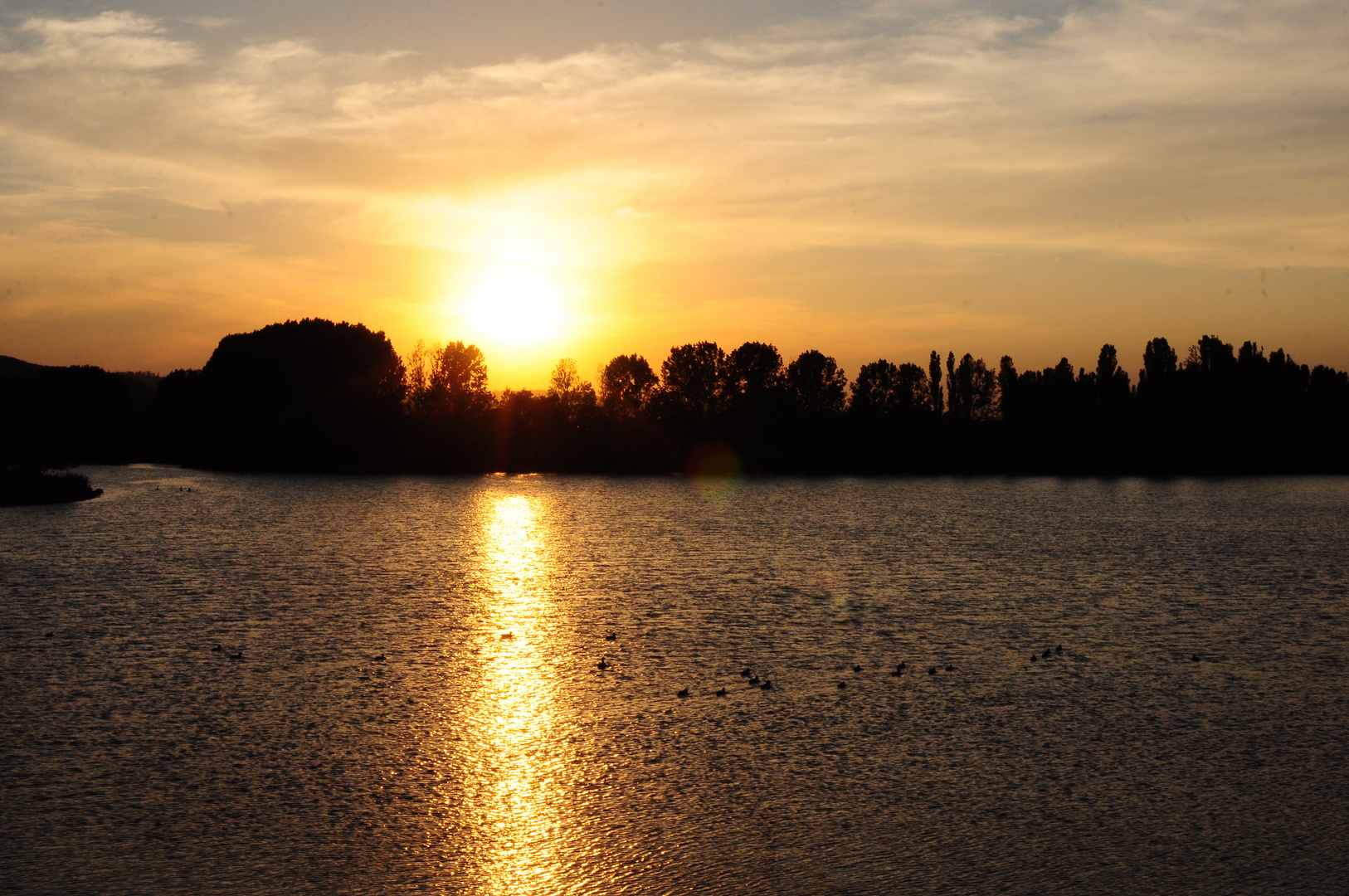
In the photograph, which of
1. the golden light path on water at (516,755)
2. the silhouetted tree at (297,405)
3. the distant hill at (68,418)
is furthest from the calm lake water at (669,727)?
the silhouetted tree at (297,405)

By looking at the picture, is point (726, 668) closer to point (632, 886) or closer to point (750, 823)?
point (750, 823)

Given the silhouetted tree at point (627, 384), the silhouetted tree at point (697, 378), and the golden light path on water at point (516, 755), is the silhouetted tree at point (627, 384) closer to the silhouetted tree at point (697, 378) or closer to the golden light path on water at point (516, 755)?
the silhouetted tree at point (697, 378)

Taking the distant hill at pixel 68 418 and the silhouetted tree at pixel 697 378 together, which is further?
the silhouetted tree at pixel 697 378

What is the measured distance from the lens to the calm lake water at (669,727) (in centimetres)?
1283

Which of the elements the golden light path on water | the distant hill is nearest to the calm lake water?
the golden light path on water

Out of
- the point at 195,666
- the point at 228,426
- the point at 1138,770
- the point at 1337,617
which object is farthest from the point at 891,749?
the point at 228,426

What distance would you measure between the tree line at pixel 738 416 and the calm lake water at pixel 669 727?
4085 inches

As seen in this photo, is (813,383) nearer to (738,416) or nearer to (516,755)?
(738,416)

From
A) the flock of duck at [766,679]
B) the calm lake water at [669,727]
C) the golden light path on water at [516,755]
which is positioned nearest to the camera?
the golden light path on water at [516,755]

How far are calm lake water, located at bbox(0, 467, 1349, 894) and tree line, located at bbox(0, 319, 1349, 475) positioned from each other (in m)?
104

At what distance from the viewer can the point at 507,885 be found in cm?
1207

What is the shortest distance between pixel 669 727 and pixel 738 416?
140 metres

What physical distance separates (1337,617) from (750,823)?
1026 inches

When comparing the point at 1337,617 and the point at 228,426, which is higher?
the point at 228,426
